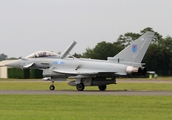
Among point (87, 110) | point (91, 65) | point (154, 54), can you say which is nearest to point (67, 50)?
point (91, 65)

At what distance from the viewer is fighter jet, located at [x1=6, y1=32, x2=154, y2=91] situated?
34344mm

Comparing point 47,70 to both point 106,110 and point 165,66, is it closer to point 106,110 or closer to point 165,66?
point 106,110

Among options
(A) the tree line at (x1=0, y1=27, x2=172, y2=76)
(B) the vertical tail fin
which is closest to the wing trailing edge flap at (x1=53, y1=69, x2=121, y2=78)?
(B) the vertical tail fin

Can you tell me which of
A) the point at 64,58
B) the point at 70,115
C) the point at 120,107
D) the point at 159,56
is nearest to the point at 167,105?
the point at 120,107

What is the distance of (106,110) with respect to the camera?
63.8 ft

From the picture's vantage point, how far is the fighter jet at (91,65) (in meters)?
34.3

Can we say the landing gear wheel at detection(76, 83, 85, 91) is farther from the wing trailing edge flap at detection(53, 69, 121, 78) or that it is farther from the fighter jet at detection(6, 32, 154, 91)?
the wing trailing edge flap at detection(53, 69, 121, 78)

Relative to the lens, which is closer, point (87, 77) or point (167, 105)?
point (167, 105)

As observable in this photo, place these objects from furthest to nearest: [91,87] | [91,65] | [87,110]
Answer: [91,87], [91,65], [87,110]

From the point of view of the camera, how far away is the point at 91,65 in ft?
117

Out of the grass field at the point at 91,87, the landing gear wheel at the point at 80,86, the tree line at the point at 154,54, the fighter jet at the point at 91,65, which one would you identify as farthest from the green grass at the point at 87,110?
the tree line at the point at 154,54

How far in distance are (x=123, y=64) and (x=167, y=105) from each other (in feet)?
43.2

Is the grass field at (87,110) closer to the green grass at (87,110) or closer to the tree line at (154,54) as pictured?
the green grass at (87,110)

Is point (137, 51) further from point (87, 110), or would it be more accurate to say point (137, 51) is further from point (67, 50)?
point (87, 110)
